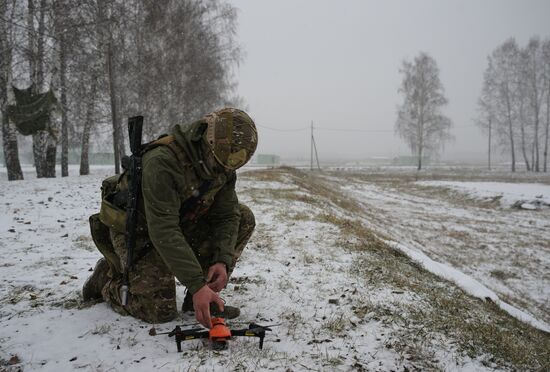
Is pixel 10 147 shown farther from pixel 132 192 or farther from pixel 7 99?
pixel 132 192

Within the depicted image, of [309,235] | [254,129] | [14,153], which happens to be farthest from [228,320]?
[14,153]

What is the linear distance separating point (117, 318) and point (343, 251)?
3129 millimetres

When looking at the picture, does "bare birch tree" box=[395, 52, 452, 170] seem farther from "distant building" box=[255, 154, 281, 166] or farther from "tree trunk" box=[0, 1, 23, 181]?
"tree trunk" box=[0, 1, 23, 181]

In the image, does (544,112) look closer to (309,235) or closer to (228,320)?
(309,235)

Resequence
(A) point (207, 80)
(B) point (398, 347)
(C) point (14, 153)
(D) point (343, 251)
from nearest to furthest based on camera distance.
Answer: (B) point (398, 347), (D) point (343, 251), (C) point (14, 153), (A) point (207, 80)

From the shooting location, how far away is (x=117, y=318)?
260 centimetres

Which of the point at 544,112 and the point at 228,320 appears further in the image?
the point at 544,112

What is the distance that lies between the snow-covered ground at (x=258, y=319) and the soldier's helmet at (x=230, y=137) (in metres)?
1.26

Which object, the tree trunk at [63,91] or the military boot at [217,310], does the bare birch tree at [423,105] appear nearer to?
the tree trunk at [63,91]

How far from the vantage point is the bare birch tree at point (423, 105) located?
36.7 meters

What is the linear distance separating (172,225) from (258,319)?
1200 millimetres

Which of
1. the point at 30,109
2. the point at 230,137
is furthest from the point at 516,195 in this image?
the point at 30,109

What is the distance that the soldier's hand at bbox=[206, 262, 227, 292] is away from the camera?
239 cm

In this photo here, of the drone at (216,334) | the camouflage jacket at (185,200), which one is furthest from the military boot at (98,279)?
the drone at (216,334)
